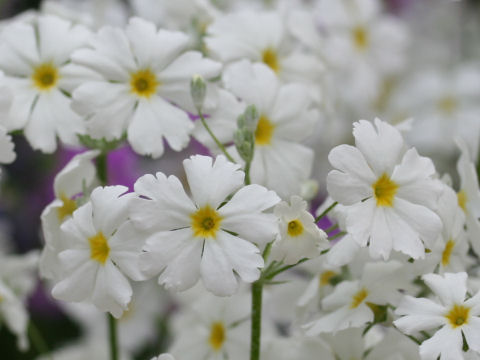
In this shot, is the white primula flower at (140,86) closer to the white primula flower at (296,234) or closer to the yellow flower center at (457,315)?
the white primula flower at (296,234)

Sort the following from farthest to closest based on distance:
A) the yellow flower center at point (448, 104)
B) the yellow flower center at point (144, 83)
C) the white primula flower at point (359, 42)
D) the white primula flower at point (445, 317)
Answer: the yellow flower center at point (448, 104)
the white primula flower at point (359, 42)
the yellow flower center at point (144, 83)
the white primula flower at point (445, 317)

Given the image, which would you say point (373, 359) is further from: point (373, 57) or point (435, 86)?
point (435, 86)

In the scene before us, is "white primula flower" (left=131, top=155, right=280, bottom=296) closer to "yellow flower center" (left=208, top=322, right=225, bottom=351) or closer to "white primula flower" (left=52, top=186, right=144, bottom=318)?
"white primula flower" (left=52, top=186, right=144, bottom=318)

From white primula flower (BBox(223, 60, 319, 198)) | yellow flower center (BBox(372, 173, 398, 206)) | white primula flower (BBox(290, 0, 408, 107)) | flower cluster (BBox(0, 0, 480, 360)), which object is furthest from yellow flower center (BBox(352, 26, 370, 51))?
yellow flower center (BBox(372, 173, 398, 206))

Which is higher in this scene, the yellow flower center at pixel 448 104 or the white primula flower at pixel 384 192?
the yellow flower center at pixel 448 104

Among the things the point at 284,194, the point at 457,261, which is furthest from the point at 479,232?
the point at 284,194

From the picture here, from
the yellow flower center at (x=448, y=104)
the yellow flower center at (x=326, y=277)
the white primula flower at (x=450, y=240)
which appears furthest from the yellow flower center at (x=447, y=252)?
the yellow flower center at (x=448, y=104)
